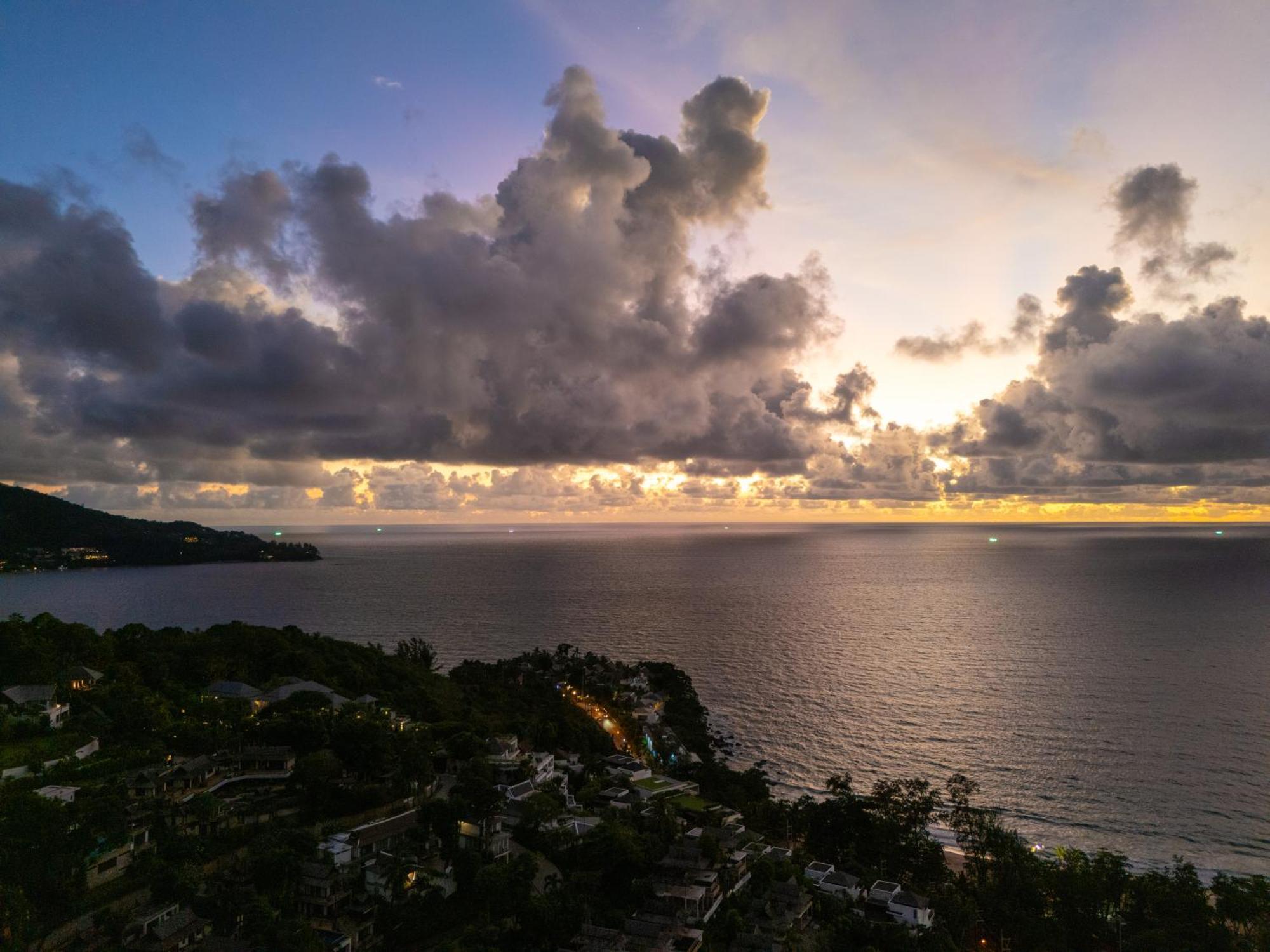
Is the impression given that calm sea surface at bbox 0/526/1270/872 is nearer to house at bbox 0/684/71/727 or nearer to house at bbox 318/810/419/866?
house at bbox 318/810/419/866

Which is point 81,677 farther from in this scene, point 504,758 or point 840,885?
point 840,885

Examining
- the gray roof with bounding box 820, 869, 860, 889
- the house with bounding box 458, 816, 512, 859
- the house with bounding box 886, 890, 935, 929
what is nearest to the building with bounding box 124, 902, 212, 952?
the house with bounding box 458, 816, 512, 859

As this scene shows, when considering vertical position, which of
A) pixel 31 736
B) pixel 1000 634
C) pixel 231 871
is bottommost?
pixel 1000 634

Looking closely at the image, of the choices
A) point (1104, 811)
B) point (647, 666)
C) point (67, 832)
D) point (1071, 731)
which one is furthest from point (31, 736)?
point (1071, 731)

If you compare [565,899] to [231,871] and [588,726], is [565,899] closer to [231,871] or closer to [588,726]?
[231,871]

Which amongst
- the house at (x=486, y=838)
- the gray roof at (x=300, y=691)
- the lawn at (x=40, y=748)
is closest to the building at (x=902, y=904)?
the house at (x=486, y=838)

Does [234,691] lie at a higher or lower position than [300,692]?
lower

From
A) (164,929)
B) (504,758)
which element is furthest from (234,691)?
(164,929)
